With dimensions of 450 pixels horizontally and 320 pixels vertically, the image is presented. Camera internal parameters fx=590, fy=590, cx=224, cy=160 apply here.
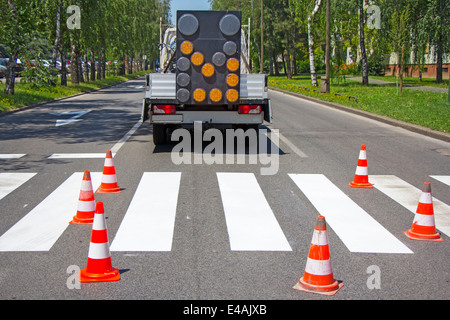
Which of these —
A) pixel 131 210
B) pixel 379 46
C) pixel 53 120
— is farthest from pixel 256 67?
pixel 131 210

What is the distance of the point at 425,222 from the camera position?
6.31 metres

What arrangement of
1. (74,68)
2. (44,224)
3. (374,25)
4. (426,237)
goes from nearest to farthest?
(426,237)
(44,224)
(74,68)
(374,25)

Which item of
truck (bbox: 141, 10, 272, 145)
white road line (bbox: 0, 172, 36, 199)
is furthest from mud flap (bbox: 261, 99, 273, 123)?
white road line (bbox: 0, 172, 36, 199)

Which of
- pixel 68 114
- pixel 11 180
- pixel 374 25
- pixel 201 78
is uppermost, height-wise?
pixel 374 25

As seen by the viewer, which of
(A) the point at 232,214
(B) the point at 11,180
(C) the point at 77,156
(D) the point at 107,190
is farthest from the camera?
(C) the point at 77,156

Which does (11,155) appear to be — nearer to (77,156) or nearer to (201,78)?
(77,156)

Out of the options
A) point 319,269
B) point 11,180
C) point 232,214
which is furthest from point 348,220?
point 11,180

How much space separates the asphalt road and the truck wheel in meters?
0.20

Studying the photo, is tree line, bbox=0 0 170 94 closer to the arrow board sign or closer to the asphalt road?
the arrow board sign

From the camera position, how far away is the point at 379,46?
137 feet

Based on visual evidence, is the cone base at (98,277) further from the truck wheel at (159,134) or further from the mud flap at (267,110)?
the truck wheel at (159,134)

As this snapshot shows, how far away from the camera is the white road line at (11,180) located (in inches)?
336

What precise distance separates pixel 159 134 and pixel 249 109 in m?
2.12
